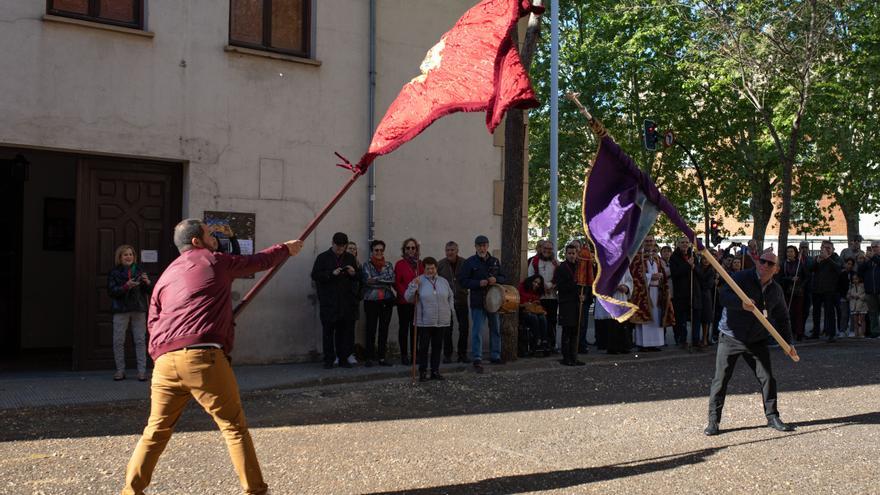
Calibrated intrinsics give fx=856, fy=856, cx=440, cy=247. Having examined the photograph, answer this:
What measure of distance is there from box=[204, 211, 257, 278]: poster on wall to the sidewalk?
1751 mm

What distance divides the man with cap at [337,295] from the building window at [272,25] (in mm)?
3090

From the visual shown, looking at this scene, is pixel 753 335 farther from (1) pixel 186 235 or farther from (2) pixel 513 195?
(2) pixel 513 195

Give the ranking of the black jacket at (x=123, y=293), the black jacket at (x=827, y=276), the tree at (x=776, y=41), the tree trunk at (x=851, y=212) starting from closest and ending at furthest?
the black jacket at (x=123, y=293) → the black jacket at (x=827, y=276) → the tree at (x=776, y=41) → the tree trunk at (x=851, y=212)

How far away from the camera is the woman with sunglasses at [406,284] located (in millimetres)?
12703

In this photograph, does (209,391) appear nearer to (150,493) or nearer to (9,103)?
(150,493)

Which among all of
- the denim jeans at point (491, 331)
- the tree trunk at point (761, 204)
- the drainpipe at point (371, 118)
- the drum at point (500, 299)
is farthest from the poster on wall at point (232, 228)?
the tree trunk at point (761, 204)

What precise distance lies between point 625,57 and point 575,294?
19.9 m

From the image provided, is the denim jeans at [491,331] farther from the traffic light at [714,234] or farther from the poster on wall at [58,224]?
the traffic light at [714,234]

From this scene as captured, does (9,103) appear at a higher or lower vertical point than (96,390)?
higher

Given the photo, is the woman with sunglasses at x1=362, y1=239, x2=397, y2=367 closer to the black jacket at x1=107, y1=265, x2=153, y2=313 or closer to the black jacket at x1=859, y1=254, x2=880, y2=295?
A: the black jacket at x1=107, y1=265, x2=153, y2=313

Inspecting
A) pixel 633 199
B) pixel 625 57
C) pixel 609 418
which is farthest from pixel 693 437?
pixel 625 57

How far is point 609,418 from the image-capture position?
9062 millimetres

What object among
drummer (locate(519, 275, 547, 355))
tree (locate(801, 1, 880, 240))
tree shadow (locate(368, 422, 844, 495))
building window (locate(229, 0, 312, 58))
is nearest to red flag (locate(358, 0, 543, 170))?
tree shadow (locate(368, 422, 844, 495))

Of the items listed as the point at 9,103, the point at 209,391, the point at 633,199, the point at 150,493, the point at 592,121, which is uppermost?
the point at 9,103
